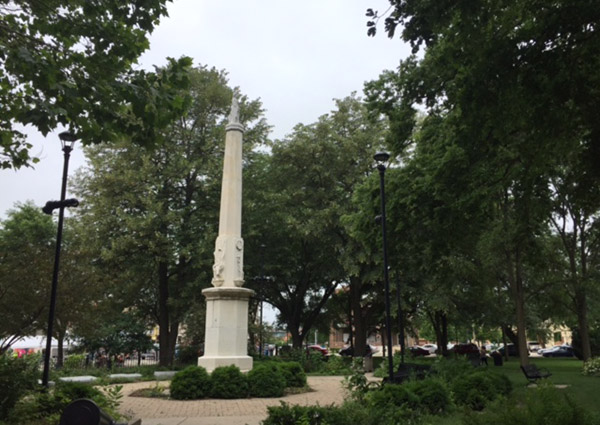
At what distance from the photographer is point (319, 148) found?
3100 centimetres

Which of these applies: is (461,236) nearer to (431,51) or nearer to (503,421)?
(431,51)

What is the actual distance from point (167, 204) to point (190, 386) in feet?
56.9

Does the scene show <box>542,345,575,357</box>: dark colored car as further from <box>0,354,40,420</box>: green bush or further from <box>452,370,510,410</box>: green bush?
<box>0,354,40,420</box>: green bush

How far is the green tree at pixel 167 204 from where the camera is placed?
2769 cm

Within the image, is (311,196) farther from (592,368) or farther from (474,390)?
(474,390)

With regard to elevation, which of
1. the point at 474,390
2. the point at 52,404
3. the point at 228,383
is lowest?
the point at 228,383

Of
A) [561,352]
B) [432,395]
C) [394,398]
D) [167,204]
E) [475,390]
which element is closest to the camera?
[394,398]

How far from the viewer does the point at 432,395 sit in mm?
10836

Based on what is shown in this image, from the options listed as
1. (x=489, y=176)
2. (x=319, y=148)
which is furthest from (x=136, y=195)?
(x=489, y=176)

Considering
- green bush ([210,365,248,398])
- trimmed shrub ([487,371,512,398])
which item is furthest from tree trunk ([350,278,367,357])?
trimmed shrub ([487,371,512,398])

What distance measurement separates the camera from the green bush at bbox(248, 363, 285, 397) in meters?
14.9

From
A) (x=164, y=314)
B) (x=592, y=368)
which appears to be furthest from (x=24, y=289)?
(x=592, y=368)

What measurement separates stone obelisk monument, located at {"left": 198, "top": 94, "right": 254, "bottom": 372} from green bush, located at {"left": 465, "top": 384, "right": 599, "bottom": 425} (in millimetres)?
12270

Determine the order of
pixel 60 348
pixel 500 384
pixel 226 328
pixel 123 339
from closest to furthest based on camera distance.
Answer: pixel 500 384 < pixel 226 328 < pixel 60 348 < pixel 123 339
